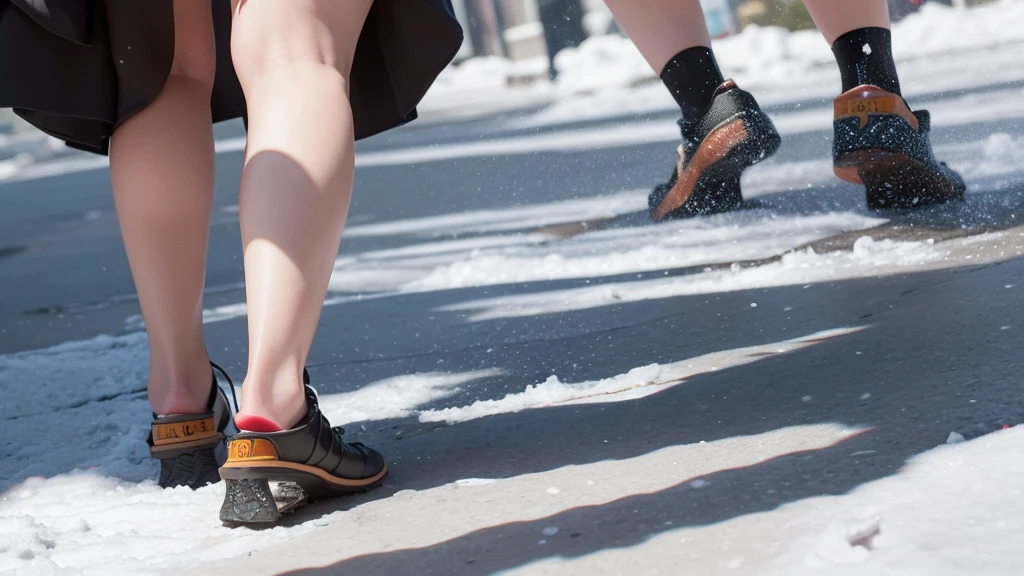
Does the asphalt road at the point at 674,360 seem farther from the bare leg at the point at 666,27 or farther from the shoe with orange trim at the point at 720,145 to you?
the bare leg at the point at 666,27

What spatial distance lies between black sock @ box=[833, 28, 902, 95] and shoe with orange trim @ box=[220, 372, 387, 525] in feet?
6.23

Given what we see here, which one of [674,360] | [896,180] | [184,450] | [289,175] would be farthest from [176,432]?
[896,180]

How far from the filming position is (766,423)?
1744 millimetres

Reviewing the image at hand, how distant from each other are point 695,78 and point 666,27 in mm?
157

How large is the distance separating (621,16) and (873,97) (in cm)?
73

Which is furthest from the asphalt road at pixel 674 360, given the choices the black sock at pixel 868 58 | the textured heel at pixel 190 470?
the black sock at pixel 868 58

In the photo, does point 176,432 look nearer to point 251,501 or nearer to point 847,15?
point 251,501

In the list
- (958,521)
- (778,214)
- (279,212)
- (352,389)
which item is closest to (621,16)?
(778,214)

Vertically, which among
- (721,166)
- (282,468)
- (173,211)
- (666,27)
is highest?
(173,211)

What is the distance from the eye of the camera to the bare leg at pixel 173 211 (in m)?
1.90

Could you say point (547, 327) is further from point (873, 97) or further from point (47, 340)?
point (47, 340)

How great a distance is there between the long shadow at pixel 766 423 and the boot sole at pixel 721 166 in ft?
A: 2.44

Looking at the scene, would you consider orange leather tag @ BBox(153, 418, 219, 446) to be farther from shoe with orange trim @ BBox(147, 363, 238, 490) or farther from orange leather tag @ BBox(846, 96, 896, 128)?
orange leather tag @ BBox(846, 96, 896, 128)

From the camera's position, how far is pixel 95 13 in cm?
184
